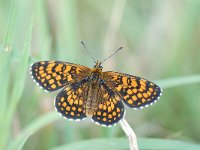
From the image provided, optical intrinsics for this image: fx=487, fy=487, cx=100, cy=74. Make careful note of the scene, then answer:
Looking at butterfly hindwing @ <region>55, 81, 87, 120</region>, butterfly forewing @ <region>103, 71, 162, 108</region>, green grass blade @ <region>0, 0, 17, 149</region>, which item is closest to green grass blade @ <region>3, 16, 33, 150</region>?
green grass blade @ <region>0, 0, 17, 149</region>

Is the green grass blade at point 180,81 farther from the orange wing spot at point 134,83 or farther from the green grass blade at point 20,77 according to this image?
the green grass blade at point 20,77

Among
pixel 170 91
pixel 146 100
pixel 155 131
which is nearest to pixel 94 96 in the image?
pixel 146 100

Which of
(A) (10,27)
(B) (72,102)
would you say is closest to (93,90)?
(B) (72,102)

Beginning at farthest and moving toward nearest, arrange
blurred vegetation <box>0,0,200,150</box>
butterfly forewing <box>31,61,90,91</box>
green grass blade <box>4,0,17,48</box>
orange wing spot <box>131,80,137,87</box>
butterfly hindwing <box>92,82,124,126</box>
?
1. blurred vegetation <box>0,0,200,150</box>
2. orange wing spot <box>131,80,137,87</box>
3. butterfly forewing <box>31,61,90,91</box>
4. butterfly hindwing <box>92,82,124,126</box>
5. green grass blade <box>4,0,17,48</box>

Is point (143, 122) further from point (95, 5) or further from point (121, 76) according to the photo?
point (95, 5)

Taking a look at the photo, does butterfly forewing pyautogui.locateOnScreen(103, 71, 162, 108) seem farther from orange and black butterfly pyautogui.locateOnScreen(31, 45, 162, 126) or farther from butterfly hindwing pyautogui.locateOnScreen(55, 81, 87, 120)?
butterfly hindwing pyautogui.locateOnScreen(55, 81, 87, 120)

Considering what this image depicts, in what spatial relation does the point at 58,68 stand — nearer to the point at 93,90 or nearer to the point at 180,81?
the point at 93,90

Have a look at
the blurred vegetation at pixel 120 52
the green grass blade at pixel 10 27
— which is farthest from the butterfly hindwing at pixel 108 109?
the green grass blade at pixel 10 27
